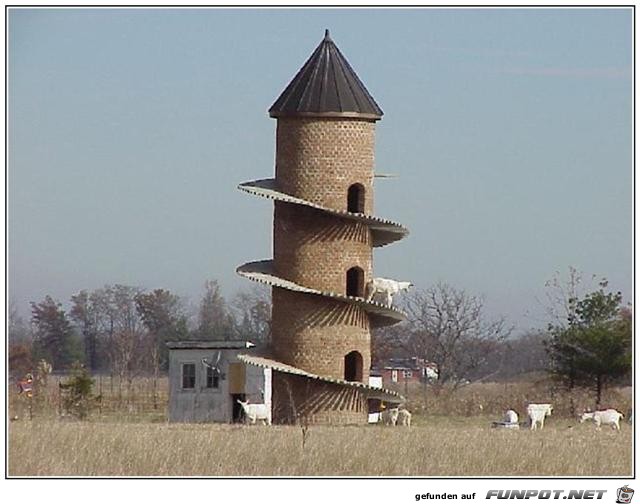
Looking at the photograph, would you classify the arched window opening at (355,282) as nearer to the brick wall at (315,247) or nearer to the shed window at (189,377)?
the brick wall at (315,247)

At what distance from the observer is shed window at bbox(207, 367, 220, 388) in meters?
34.2

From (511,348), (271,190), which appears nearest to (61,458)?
(271,190)

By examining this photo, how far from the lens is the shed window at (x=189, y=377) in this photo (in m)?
34.6

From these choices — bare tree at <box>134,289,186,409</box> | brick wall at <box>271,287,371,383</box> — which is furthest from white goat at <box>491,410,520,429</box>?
bare tree at <box>134,289,186,409</box>

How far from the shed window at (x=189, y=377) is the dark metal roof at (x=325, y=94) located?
4.82 m

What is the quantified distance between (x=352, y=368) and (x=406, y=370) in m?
23.4

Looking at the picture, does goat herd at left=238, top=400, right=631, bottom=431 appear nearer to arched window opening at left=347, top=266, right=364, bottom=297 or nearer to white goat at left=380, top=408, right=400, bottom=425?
white goat at left=380, top=408, right=400, bottom=425

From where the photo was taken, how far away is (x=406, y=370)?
56.1 metres

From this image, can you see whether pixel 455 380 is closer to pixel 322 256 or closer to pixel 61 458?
pixel 322 256

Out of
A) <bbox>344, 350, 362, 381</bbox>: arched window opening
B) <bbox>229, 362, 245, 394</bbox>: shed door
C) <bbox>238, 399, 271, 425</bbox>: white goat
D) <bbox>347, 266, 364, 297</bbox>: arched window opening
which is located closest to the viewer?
<bbox>238, 399, 271, 425</bbox>: white goat

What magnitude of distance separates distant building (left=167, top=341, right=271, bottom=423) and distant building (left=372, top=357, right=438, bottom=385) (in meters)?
17.0

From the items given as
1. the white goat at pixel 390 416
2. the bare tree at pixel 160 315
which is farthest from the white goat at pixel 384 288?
the bare tree at pixel 160 315

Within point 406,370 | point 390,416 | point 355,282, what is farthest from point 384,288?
point 406,370

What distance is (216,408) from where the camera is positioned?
3422 cm
